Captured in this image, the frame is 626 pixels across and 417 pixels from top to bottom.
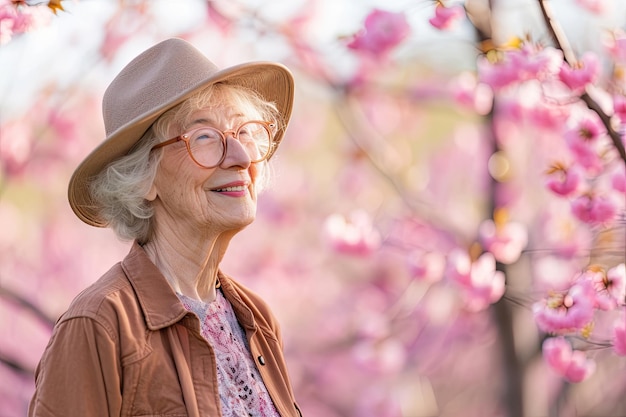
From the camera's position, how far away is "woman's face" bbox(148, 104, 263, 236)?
2.01m

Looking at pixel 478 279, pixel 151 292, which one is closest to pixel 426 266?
pixel 478 279

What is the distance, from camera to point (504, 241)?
453cm

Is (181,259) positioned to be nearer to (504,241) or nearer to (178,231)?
(178,231)

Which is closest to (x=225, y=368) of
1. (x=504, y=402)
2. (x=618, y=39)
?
(x=618, y=39)

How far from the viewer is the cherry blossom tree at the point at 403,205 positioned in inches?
166

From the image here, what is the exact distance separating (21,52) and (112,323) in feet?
11.5

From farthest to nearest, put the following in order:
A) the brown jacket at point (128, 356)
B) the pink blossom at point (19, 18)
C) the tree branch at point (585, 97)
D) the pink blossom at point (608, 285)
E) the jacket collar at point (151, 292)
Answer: the pink blossom at point (19, 18), the pink blossom at point (608, 285), the tree branch at point (585, 97), the jacket collar at point (151, 292), the brown jacket at point (128, 356)

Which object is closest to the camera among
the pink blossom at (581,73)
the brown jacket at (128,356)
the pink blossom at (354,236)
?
the brown jacket at (128,356)

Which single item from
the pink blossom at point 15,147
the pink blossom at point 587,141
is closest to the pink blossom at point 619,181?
the pink blossom at point 587,141

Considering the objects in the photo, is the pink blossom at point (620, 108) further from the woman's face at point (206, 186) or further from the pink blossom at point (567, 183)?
the woman's face at point (206, 186)

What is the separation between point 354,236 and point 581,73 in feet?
6.68

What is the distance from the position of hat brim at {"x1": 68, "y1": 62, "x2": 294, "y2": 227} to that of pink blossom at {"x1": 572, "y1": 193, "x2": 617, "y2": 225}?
1767mm

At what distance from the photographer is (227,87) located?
2088 millimetres

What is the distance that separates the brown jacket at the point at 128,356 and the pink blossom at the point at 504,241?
277 cm
